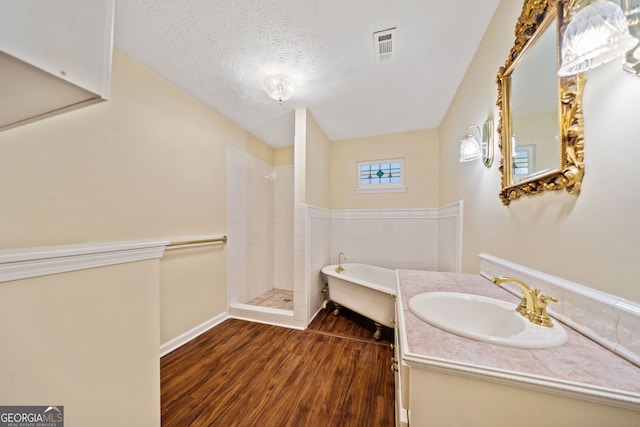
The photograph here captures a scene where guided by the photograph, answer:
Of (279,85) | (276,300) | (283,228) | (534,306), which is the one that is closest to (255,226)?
(283,228)

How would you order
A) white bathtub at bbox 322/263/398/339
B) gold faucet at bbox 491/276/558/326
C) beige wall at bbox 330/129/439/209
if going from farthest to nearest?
1. beige wall at bbox 330/129/439/209
2. white bathtub at bbox 322/263/398/339
3. gold faucet at bbox 491/276/558/326

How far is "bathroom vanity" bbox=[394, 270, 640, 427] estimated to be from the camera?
46 centimetres

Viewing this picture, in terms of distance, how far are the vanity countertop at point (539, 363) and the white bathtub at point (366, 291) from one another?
1.29 meters

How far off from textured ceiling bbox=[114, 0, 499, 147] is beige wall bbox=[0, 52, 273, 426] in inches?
12.7

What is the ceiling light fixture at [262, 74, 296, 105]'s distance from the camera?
69.4 inches

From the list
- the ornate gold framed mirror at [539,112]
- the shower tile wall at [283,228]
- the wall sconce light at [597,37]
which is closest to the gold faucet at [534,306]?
the ornate gold framed mirror at [539,112]

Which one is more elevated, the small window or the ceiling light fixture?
the ceiling light fixture

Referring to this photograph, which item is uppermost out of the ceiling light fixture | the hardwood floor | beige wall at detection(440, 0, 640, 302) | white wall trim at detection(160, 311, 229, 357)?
the ceiling light fixture

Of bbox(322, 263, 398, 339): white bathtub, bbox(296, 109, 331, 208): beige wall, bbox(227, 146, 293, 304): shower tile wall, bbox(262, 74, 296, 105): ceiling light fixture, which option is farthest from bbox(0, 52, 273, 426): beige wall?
bbox(322, 263, 398, 339): white bathtub

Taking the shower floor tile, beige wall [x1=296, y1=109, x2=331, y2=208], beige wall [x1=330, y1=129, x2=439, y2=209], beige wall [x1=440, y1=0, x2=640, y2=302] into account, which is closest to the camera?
beige wall [x1=440, y1=0, x2=640, y2=302]

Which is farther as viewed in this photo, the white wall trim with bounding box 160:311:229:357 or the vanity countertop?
the white wall trim with bounding box 160:311:229:357

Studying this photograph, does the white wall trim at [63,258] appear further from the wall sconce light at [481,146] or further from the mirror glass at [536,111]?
the wall sconce light at [481,146]

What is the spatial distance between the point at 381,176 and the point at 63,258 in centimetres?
309

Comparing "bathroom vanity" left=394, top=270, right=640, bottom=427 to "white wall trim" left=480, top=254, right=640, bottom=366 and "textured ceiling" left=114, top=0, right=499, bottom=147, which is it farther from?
"textured ceiling" left=114, top=0, right=499, bottom=147
